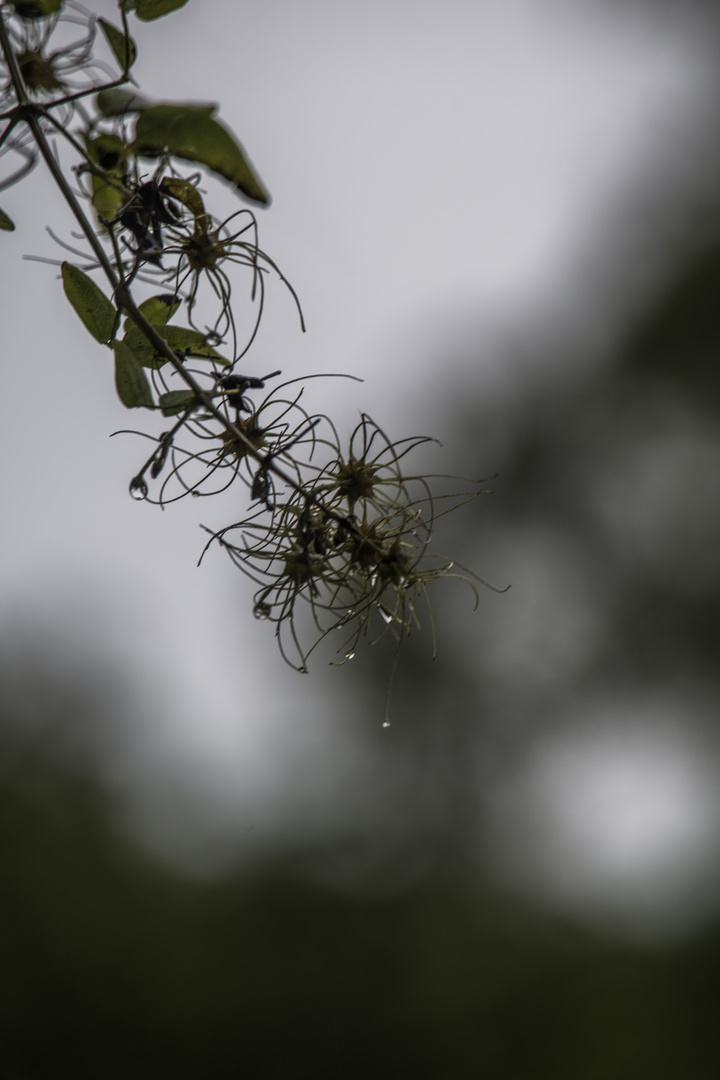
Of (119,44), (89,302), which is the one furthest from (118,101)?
(89,302)

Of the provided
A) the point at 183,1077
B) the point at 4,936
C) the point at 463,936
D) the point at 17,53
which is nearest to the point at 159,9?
the point at 17,53

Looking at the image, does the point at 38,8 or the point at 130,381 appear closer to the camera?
the point at 130,381

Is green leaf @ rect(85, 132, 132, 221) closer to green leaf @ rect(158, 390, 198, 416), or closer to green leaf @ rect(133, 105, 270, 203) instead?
green leaf @ rect(133, 105, 270, 203)

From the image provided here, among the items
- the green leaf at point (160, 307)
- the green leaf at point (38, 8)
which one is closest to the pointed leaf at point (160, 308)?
the green leaf at point (160, 307)

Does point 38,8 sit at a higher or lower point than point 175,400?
higher

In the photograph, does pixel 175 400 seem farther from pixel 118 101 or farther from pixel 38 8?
pixel 38 8

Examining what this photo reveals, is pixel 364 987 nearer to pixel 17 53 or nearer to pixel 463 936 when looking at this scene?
pixel 463 936

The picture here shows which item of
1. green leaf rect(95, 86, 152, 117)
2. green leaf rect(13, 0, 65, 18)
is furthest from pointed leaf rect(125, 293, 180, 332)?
green leaf rect(13, 0, 65, 18)

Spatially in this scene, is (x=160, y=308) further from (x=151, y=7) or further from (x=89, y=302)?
(x=151, y=7)
